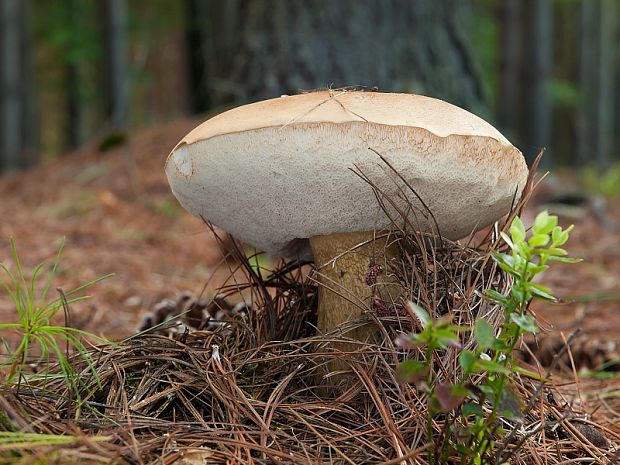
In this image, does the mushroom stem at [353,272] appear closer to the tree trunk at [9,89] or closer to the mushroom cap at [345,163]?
the mushroom cap at [345,163]

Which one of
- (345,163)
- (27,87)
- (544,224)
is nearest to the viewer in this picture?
(544,224)

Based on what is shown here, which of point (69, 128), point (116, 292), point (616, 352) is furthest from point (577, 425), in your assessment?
point (69, 128)

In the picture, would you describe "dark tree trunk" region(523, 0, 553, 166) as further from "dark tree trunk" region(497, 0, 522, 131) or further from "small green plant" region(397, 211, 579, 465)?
"small green plant" region(397, 211, 579, 465)

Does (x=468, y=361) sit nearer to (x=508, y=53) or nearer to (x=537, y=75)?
(x=537, y=75)

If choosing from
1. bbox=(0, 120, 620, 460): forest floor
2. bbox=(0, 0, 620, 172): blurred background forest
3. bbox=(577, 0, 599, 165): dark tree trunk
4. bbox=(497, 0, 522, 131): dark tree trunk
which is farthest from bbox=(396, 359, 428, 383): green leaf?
bbox=(577, 0, 599, 165): dark tree trunk

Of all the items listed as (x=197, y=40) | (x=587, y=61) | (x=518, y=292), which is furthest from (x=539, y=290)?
(x=587, y=61)

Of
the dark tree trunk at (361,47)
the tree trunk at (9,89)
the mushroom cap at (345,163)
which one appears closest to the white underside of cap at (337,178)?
the mushroom cap at (345,163)

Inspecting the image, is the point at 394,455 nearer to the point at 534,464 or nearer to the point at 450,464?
the point at 450,464

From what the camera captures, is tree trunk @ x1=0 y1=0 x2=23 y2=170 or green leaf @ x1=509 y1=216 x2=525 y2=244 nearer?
green leaf @ x1=509 y1=216 x2=525 y2=244
